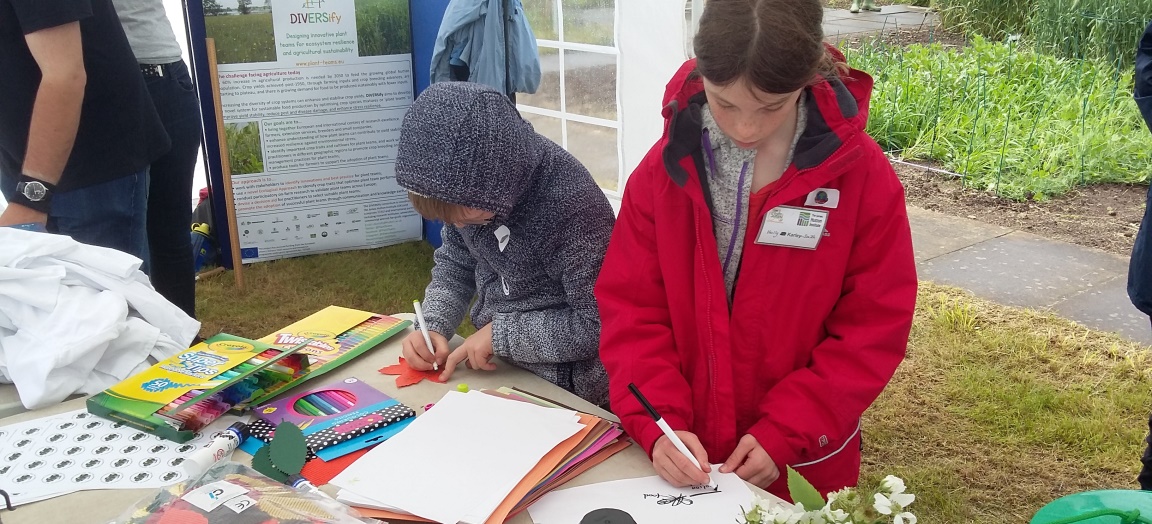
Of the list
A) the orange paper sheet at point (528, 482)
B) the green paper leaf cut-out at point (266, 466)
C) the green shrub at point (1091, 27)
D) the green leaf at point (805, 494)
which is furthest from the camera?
the green shrub at point (1091, 27)

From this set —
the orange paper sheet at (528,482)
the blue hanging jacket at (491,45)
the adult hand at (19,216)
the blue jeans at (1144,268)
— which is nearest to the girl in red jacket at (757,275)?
the orange paper sheet at (528,482)

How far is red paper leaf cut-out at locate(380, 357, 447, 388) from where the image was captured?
5.32ft

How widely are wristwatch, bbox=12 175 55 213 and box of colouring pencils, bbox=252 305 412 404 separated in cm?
81

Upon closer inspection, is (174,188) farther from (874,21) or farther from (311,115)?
(874,21)

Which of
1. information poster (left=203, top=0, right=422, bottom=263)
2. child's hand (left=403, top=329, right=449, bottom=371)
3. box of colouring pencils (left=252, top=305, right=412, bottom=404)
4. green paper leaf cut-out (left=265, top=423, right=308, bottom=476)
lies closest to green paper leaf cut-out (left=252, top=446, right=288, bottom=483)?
green paper leaf cut-out (left=265, top=423, right=308, bottom=476)

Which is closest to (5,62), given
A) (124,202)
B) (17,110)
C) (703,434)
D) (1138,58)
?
(17,110)

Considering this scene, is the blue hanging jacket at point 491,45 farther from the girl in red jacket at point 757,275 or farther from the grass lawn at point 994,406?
the girl in red jacket at point 757,275

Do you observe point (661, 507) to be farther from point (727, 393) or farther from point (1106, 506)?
point (1106, 506)

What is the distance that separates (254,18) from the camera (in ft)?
13.7

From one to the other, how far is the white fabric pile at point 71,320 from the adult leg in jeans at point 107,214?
486mm

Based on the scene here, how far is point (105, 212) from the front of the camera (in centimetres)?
229

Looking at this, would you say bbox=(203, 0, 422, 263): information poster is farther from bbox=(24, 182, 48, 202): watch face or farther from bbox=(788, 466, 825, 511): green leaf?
bbox=(788, 466, 825, 511): green leaf

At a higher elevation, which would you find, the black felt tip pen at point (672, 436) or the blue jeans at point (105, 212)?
the blue jeans at point (105, 212)

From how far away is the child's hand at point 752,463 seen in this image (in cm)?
137
